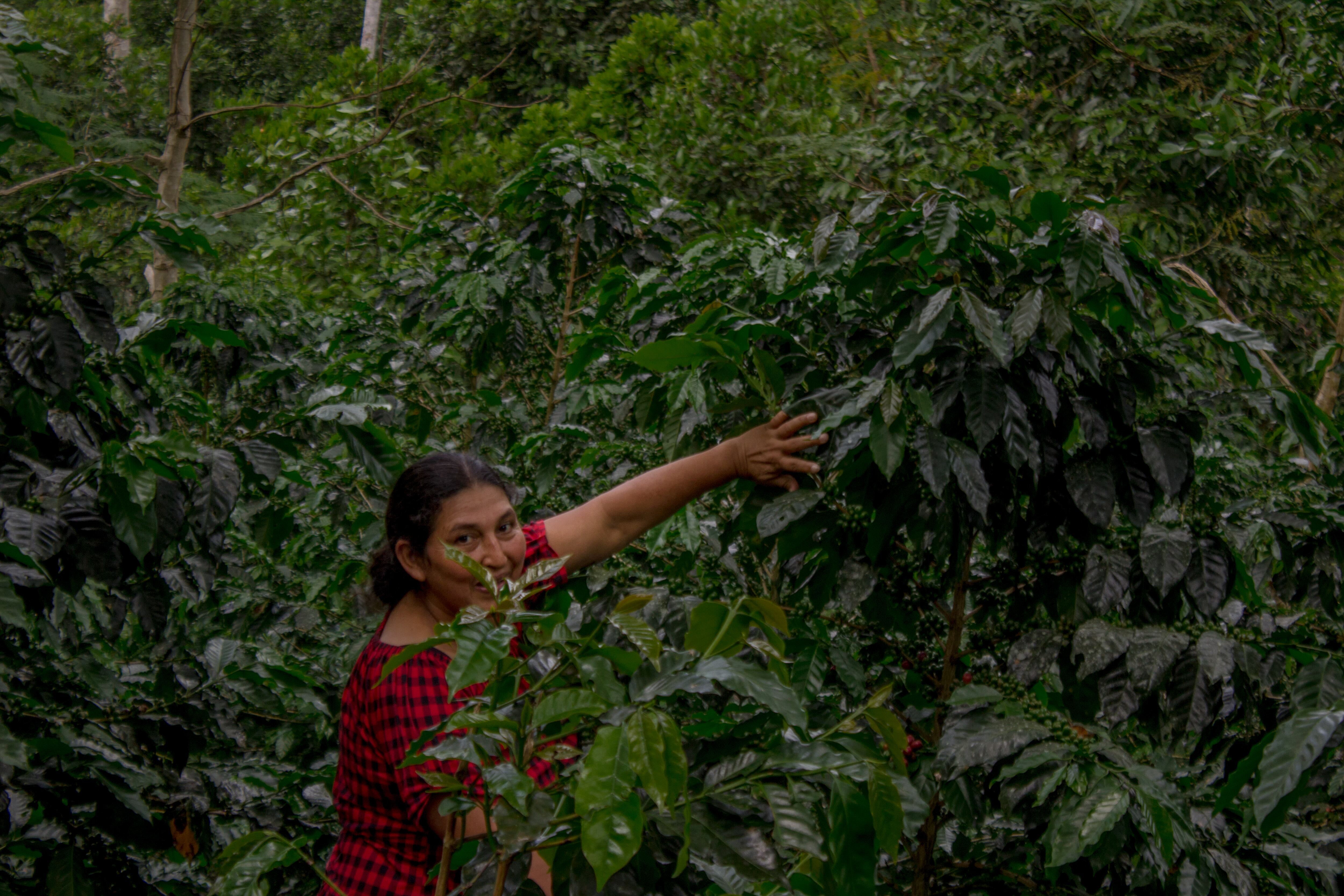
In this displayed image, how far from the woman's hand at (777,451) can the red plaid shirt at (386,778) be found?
39cm

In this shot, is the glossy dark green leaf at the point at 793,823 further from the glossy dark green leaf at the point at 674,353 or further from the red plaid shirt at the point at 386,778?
the glossy dark green leaf at the point at 674,353

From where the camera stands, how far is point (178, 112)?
4473 millimetres

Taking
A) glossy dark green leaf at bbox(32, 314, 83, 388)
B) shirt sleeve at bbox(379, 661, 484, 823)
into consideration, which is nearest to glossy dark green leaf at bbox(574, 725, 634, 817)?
shirt sleeve at bbox(379, 661, 484, 823)

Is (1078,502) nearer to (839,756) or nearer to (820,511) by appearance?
(820,511)

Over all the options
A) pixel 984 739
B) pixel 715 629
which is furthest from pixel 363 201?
pixel 715 629

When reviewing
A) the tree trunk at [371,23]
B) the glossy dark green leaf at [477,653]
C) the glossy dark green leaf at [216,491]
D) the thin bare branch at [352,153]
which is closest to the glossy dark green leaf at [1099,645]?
the glossy dark green leaf at [477,653]

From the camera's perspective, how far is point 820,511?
1.82 m

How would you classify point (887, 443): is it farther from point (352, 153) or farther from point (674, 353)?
point (352, 153)

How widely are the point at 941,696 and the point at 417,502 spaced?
966mm

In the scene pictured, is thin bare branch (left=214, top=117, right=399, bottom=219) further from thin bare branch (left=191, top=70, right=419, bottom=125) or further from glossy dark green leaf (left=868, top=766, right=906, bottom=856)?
glossy dark green leaf (left=868, top=766, right=906, bottom=856)

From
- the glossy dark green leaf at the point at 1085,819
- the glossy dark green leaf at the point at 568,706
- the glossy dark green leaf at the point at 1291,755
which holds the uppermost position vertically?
the glossy dark green leaf at the point at 568,706

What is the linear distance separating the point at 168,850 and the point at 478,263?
1727 mm

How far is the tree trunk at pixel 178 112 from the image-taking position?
4457 millimetres

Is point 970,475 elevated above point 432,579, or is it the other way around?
point 970,475
